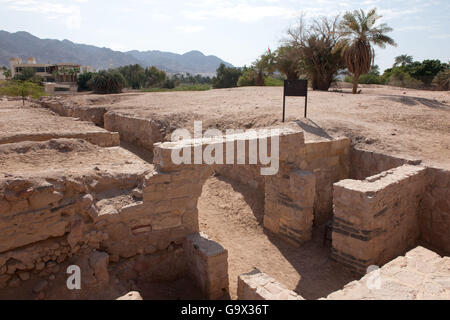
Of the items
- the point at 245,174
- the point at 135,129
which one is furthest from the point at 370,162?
the point at 135,129

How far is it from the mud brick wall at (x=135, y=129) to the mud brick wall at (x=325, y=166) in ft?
20.5

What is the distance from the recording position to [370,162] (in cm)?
769

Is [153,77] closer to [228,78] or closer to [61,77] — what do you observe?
[61,77]

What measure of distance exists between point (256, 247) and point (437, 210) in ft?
12.9

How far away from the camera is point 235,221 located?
25.4ft

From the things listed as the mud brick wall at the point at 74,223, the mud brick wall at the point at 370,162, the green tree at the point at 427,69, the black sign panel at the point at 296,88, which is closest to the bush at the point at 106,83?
the black sign panel at the point at 296,88

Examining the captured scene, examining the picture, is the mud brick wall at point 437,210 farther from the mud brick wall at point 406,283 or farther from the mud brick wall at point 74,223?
the mud brick wall at point 74,223

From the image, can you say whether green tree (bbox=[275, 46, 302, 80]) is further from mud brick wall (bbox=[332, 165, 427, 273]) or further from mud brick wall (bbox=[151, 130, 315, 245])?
mud brick wall (bbox=[332, 165, 427, 273])

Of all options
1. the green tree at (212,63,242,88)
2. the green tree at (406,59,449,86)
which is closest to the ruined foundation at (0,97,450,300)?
the green tree at (406,59,449,86)

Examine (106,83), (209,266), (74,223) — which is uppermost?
(106,83)

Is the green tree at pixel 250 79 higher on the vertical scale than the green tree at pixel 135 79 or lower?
lower

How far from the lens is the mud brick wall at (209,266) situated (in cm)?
475
